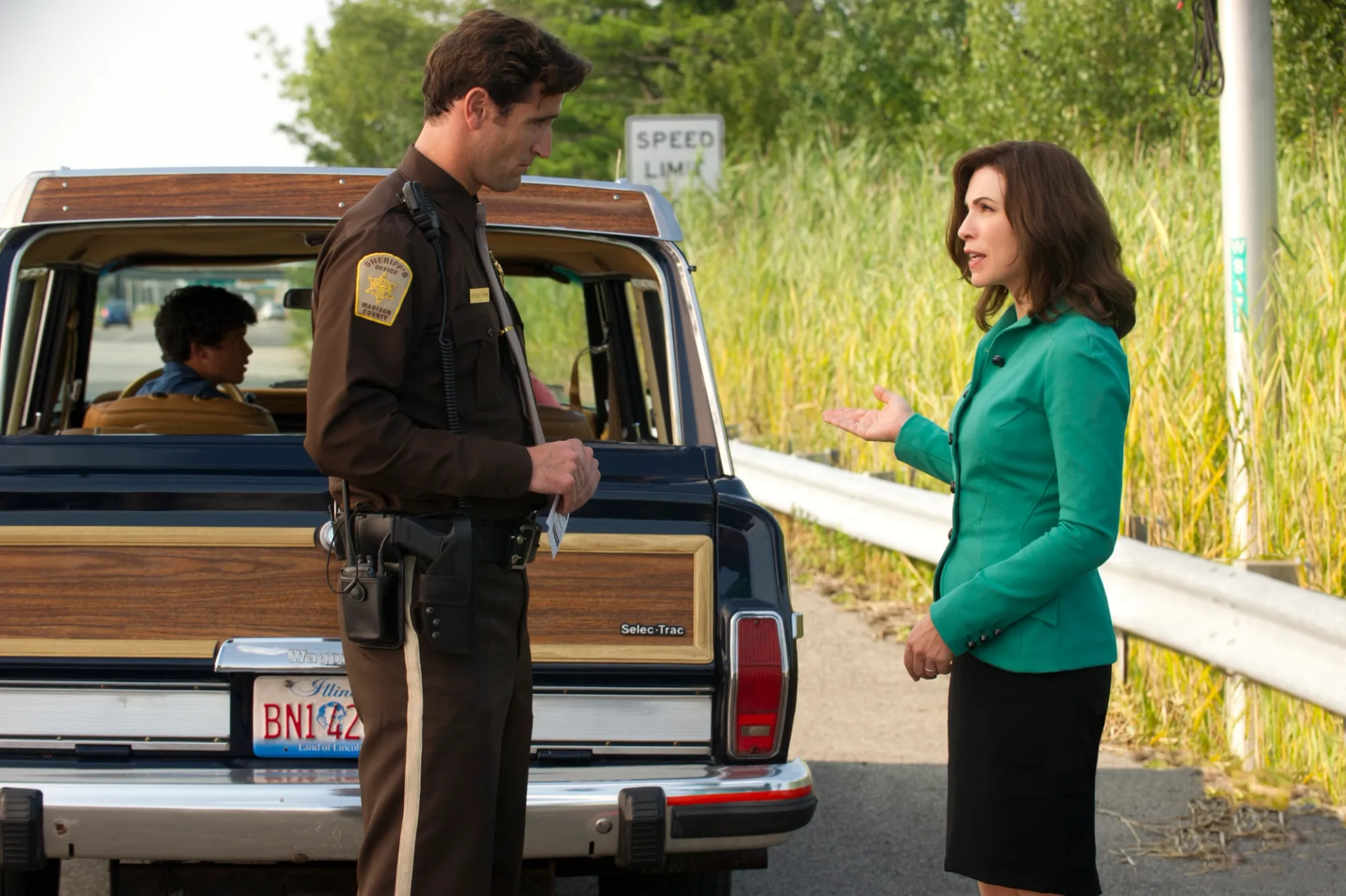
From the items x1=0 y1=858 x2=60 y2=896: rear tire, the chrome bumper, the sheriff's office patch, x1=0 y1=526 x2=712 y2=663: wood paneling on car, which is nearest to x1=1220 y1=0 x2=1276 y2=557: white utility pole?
the chrome bumper

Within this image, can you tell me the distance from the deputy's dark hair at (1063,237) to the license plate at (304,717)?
173 cm

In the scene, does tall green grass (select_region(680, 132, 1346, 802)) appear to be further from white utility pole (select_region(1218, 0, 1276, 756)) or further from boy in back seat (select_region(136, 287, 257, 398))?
boy in back seat (select_region(136, 287, 257, 398))

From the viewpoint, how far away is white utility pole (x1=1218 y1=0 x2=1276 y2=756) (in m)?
5.84

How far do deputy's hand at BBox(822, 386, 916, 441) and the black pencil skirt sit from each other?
680 millimetres

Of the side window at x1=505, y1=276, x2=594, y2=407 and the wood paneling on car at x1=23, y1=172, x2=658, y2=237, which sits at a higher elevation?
the side window at x1=505, y1=276, x2=594, y2=407

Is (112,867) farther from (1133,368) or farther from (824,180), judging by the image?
(824,180)

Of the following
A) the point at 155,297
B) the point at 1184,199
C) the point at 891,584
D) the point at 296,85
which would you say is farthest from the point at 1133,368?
the point at 155,297

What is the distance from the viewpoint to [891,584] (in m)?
8.80

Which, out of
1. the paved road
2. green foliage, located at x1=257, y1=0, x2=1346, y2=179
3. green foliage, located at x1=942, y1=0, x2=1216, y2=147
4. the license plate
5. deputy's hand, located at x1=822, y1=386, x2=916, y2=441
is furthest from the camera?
green foliage, located at x1=942, y1=0, x2=1216, y2=147

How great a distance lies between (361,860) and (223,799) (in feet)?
1.79

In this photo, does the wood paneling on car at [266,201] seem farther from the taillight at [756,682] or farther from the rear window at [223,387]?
the taillight at [756,682]

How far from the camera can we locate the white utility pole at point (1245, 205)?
5.84 metres

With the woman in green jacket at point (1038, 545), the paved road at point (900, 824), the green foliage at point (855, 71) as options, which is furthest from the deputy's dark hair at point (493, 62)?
the green foliage at point (855, 71)

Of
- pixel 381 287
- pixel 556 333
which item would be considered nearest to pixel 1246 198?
pixel 381 287
